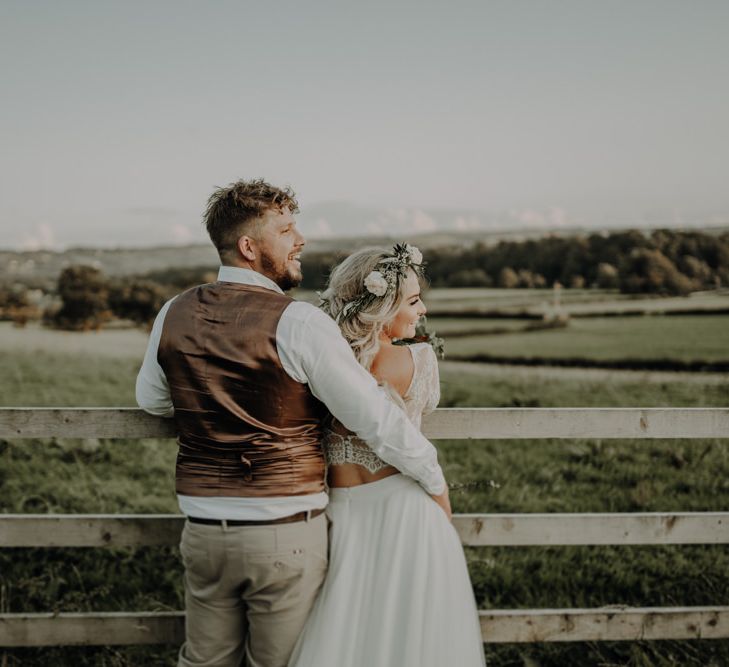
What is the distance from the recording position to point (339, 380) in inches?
88.1

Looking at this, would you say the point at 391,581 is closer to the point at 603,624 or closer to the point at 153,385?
the point at 153,385

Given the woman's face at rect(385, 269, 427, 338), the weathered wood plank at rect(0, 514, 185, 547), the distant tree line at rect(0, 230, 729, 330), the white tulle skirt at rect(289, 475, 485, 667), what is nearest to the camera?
the white tulle skirt at rect(289, 475, 485, 667)

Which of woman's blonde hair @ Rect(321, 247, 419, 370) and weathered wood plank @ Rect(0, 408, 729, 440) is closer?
woman's blonde hair @ Rect(321, 247, 419, 370)

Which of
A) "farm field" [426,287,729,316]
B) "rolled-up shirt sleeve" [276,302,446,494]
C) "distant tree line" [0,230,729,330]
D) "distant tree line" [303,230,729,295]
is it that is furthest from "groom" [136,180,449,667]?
"farm field" [426,287,729,316]

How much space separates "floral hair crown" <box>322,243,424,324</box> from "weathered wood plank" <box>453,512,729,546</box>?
51.6 inches

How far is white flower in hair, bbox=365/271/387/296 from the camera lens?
2621 mm

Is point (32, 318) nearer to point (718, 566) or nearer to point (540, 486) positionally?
point (540, 486)

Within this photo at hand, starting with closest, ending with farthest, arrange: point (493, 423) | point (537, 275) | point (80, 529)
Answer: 1. point (493, 423)
2. point (80, 529)
3. point (537, 275)

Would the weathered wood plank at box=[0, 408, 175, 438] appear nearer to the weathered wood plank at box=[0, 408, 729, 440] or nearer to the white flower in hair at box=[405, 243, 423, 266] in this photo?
the weathered wood plank at box=[0, 408, 729, 440]

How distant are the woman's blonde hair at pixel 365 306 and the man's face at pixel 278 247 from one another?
32cm

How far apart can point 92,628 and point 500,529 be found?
6.92 feet

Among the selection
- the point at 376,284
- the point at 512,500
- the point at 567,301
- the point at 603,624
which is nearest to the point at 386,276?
the point at 376,284

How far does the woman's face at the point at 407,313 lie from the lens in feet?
8.96

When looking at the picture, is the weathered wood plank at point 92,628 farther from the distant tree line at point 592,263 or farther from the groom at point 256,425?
the distant tree line at point 592,263
